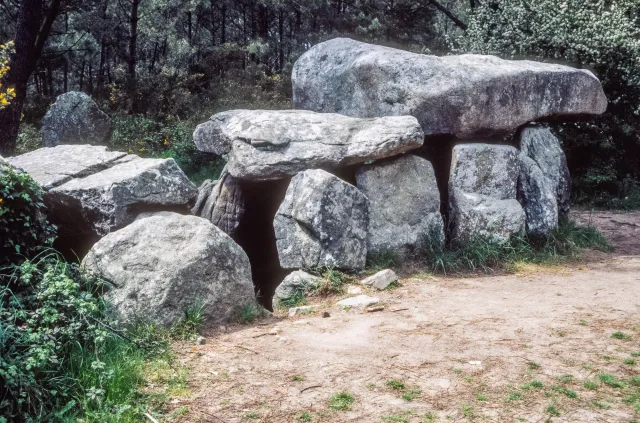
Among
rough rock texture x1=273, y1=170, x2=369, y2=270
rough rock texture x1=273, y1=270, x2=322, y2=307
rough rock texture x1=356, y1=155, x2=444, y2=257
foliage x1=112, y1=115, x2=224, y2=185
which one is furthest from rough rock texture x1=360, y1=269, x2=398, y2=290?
foliage x1=112, y1=115, x2=224, y2=185

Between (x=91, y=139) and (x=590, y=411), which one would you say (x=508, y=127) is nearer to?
(x=590, y=411)

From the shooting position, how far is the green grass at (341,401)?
3371mm

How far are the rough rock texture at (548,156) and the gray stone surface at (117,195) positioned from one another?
504 centimetres

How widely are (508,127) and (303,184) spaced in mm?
A: 3332

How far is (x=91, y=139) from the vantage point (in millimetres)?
13469

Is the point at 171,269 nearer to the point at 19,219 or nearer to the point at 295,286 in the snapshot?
the point at 19,219

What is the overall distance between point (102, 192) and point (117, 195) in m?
0.17

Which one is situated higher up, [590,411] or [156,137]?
[156,137]

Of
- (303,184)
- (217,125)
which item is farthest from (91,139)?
(303,184)

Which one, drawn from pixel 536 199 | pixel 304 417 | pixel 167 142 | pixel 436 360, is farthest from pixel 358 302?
pixel 167 142

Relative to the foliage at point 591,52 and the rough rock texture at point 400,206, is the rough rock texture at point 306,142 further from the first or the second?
the foliage at point 591,52

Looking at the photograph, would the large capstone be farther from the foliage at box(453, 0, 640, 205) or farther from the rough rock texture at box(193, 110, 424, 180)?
the foliage at box(453, 0, 640, 205)

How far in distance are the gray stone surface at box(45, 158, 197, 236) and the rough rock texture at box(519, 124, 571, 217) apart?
5.04m

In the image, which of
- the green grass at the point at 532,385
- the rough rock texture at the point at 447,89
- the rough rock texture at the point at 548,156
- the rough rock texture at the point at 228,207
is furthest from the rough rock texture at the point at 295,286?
the rough rock texture at the point at 548,156
